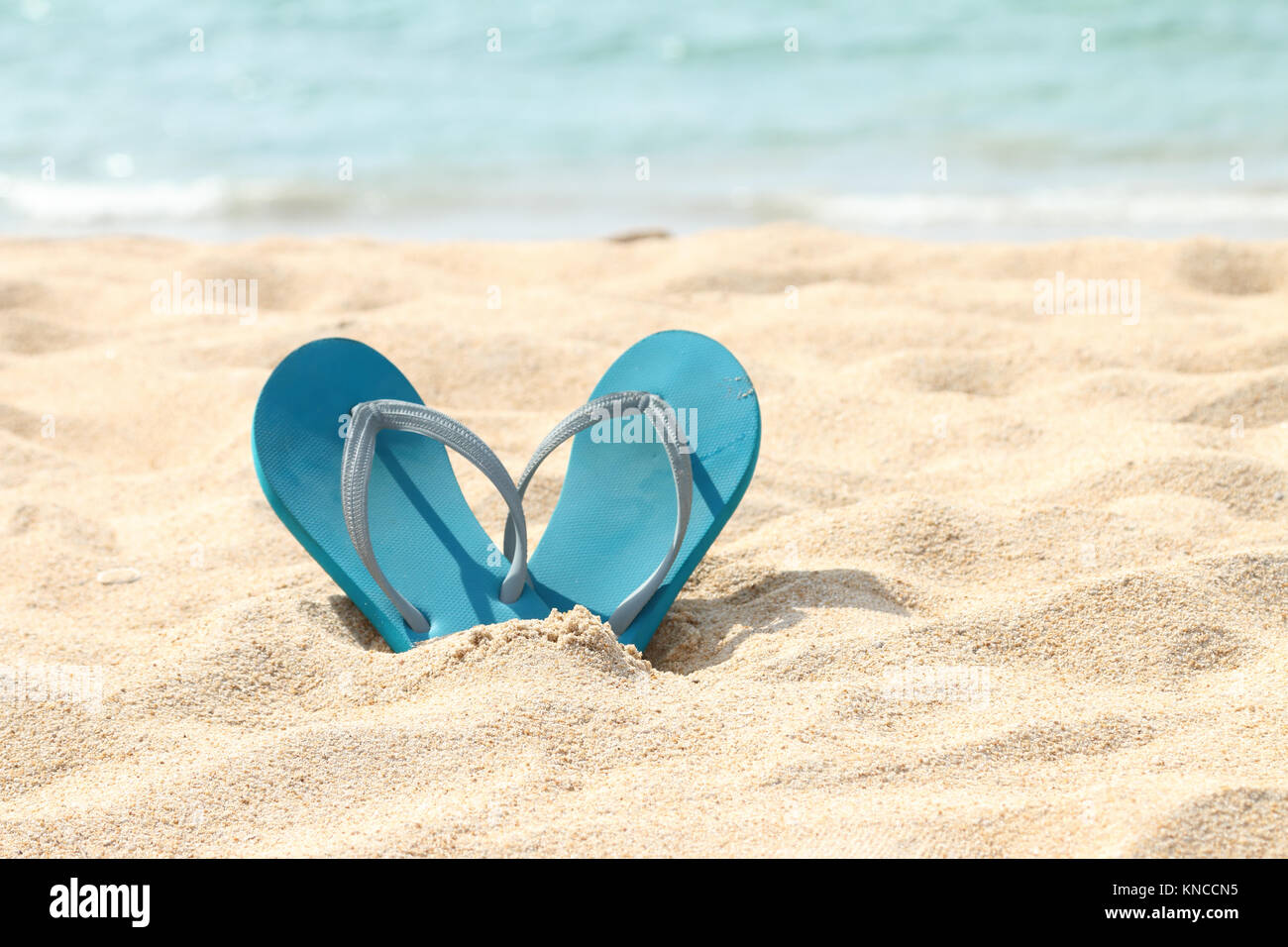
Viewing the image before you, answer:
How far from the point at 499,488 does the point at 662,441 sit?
0.22m

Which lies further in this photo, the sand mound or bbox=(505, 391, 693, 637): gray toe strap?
bbox=(505, 391, 693, 637): gray toe strap

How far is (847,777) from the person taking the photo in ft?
3.71

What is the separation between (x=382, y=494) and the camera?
1673 mm

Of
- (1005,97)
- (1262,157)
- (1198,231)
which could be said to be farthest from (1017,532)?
(1005,97)

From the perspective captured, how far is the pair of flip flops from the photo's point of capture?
4.99 feet

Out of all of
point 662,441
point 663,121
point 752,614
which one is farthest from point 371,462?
point 663,121

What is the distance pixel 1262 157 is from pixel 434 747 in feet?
14.7

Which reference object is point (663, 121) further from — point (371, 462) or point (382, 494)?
point (371, 462)

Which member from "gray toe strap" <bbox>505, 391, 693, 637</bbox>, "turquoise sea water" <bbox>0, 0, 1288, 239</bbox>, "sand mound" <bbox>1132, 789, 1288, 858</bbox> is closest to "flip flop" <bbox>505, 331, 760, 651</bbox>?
"gray toe strap" <bbox>505, 391, 693, 637</bbox>

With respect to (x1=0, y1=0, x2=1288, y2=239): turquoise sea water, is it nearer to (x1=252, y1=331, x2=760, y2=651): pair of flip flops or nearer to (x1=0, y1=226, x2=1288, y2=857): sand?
(x1=0, y1=226, x2=1288, y2=857): sand

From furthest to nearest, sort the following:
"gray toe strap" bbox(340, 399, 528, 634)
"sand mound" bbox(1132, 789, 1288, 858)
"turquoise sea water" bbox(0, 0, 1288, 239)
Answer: "turquoise sea water" bbox(0, 0, 1288, 239) → "gray toe strap" bbox(340, 399, 528, 634) → "sand mound" bbox(1132, 789, 1288, 858)

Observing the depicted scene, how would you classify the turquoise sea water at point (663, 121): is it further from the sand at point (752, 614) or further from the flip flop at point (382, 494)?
the flip flop at point (382, 494)
